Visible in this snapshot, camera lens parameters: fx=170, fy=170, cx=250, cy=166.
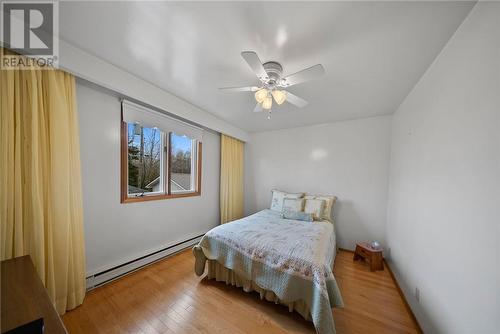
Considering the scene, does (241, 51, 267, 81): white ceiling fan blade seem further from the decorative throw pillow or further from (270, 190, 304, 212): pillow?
(270, 190, 304, 212): pillow

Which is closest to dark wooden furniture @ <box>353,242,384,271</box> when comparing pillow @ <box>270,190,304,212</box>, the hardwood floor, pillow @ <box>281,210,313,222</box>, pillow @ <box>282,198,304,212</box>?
the hardwood floor

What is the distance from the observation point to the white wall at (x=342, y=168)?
2.75 m

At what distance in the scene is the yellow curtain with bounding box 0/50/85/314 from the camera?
1250mm

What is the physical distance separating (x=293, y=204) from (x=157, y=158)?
2.33 m

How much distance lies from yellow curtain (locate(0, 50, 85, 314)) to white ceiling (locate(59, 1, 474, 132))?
0.51 m

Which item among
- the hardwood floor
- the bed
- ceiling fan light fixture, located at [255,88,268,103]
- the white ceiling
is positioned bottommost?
the hardwood floor

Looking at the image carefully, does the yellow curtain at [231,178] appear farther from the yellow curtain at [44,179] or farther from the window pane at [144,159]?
the yellow curtain at [44,179]

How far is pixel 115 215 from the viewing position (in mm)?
2004

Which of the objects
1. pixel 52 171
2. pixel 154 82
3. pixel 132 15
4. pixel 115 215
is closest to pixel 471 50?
pixel 132 15

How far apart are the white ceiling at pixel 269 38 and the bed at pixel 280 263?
172cm

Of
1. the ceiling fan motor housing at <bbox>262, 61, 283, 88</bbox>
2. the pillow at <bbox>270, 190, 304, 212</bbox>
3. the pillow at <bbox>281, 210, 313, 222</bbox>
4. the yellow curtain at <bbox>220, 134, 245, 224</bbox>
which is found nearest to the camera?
the ceiling fan motor housing at <bbox>262, 61, 283, 88</bbox>

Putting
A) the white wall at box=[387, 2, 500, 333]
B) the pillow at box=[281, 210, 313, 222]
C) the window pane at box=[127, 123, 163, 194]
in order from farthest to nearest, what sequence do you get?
the pillow at box=[281, 210, 313, 222], the window pane at box=[127, 123, 163, 194], the white wall at box=[387, 2, 500, 333]

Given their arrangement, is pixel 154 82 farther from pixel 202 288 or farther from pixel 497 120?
pixel 497 120

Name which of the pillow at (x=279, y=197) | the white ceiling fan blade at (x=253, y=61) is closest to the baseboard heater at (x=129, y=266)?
the pillow at (x=279, y=197)
